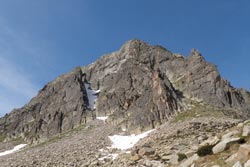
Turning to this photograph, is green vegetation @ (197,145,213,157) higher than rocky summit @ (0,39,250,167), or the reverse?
rocky summit @ (0,39,250,167)

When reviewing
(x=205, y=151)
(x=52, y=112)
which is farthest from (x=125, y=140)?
(x=52, y=112)

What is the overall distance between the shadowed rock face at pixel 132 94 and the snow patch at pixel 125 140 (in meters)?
4.52

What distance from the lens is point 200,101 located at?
106188mm

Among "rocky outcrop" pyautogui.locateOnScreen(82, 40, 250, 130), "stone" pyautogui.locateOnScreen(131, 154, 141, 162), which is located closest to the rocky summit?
"stone" pyautogui.locateOnScreen(131, 154, 141, 162)

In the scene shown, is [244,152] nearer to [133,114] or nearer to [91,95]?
[133,114]

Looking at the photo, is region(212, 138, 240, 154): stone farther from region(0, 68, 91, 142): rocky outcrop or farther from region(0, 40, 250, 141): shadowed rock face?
region(0, 68, 91, 142): rocky outcrop

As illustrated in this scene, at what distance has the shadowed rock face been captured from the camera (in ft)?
322

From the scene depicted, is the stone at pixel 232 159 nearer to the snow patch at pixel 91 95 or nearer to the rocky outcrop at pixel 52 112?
the rocky outcrop at pixel 52 112

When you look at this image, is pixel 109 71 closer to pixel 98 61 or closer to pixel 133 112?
pixel 98 61

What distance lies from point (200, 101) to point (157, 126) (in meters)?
26.8

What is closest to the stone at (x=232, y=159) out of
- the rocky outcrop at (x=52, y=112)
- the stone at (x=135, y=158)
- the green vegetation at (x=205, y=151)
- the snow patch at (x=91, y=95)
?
the green vegetation at (x=205, y=151)

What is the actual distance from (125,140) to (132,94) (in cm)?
3977

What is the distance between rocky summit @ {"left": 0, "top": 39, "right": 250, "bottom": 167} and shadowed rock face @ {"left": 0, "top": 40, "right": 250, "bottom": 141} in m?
0.33

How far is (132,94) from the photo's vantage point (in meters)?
118
